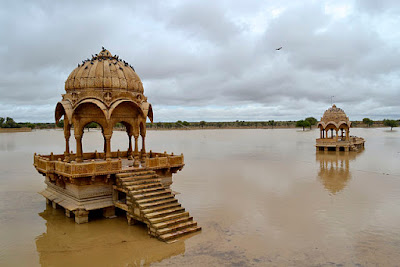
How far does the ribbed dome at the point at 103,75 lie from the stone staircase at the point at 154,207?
12.3 feet

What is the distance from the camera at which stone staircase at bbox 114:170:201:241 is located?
934cm

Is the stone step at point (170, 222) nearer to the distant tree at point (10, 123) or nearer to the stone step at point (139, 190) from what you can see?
the stone step at point (139, 190)

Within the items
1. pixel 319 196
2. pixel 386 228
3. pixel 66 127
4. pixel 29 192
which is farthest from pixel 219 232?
pixel 29 192

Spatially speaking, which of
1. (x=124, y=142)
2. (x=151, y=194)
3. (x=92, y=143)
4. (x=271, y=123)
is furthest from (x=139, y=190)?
(x=271, y=123)

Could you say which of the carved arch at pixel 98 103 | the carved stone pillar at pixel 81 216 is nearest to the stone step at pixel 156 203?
the carved stone pillar at pixel 81 216

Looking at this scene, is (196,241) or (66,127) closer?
(196,241)

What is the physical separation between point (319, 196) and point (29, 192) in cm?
1433

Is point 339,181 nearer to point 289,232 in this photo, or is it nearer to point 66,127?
point 289,232

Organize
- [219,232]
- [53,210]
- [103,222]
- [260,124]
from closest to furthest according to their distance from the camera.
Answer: [219,232] < [103,222] < [53,210] < [260,124]

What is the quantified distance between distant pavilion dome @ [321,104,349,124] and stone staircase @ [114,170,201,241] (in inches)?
1186

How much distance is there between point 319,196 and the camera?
14.6 meters

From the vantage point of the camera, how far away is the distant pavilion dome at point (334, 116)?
3569cm

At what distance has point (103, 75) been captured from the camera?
40.5 feet

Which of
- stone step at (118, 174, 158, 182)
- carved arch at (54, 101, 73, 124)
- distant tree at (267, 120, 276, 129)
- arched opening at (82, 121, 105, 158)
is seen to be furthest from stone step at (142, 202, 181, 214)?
distant tree at (267, 120, 276, 129)
